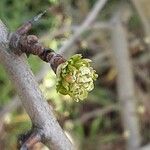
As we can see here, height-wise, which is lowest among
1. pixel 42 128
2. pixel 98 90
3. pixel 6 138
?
pixel 98 90

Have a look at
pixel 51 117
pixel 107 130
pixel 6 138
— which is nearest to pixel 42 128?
pixel 51 117

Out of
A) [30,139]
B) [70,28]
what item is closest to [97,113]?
[70,28]

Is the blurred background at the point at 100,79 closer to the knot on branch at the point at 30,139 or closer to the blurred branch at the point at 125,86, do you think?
the blurred branch at the point at 125,86

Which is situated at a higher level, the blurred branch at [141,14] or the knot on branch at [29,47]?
the knot on branch at [29,47]

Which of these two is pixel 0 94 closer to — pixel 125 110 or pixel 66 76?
pixel 125 110

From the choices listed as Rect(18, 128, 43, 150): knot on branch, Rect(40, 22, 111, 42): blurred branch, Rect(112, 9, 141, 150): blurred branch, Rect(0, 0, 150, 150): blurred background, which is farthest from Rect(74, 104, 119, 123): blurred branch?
Rect(18, 128, 43, 150): knot on branch

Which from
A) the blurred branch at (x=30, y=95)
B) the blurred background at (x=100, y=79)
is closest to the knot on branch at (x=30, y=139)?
the blurred branch at (x=30, y=95)

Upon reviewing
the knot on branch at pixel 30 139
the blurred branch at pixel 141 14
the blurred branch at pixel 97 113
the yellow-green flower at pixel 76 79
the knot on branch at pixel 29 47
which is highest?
the knot on branch at pixel 29 47

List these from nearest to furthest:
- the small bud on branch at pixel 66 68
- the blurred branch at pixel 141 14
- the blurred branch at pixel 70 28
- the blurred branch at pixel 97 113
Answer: the small bud on branch at pixel 66 68 → the blurred branch at pixel 141 14 → the blurred branch at pixel 70 28 → the blurred branch at pixel 97 113

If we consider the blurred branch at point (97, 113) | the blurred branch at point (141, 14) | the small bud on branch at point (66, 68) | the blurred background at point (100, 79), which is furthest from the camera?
the blurred branch at point (97, 113)

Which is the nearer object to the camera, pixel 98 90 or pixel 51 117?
pixel 51 117
